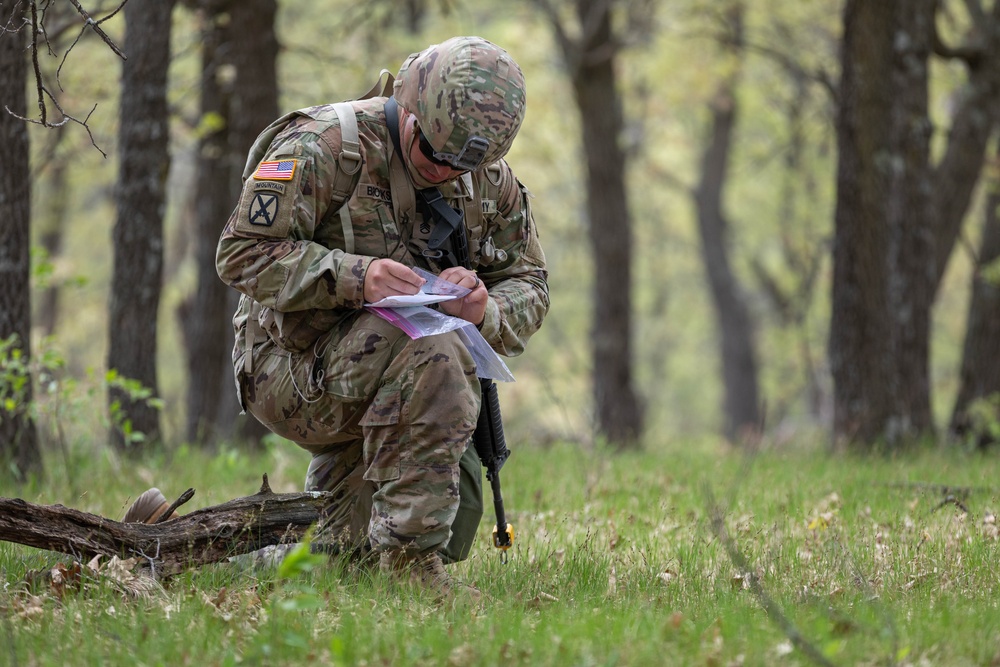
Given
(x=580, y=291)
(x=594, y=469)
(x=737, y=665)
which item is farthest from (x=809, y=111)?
(x=737, y=665)

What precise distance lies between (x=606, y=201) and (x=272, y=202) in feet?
29.2

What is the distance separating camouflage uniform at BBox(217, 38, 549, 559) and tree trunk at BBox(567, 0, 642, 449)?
7716 millimetres

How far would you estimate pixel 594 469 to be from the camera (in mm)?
6070

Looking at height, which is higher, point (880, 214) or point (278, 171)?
point (278, 171)

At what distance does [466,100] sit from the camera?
11.3 ft

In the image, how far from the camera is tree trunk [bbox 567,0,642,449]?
11.7 metres

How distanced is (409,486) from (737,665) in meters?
1.29

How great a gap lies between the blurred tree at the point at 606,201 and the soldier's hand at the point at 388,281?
815 centimetres

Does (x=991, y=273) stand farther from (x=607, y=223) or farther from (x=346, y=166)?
(x=346, y=166)

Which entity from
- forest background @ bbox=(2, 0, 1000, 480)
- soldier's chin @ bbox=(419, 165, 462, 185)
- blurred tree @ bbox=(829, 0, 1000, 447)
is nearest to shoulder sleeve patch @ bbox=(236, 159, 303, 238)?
soldier's chin @ bbox=(419, 165, 462, 185)

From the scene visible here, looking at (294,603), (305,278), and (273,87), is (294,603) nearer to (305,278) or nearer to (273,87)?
(305,278)

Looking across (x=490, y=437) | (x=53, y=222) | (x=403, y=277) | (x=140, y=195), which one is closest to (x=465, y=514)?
(x=490, y=437)

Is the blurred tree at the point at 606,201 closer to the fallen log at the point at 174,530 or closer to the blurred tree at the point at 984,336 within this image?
the blurred tree at the point at 984,336

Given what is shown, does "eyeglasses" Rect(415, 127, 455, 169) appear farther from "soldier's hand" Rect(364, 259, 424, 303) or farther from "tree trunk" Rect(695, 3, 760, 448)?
"tree trunk" Rect(695, 3, 760, 448)
